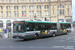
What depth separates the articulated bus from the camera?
1598 cm

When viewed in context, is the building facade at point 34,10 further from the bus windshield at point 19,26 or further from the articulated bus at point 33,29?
the bus windshield at point 19,26

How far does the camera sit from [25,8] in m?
56.1

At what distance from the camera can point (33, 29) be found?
57.7 feet

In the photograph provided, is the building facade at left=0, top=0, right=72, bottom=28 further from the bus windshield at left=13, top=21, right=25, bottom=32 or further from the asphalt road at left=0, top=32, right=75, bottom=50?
the asphalt road at left=0, top=32, right=75, bottom=50

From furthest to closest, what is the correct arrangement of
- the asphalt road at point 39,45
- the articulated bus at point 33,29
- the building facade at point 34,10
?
1. the building facade at point 34,10
2. the articulated bus at point 33,29
3. the asphalt road at point 39,45

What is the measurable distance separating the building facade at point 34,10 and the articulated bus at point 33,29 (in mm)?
30540

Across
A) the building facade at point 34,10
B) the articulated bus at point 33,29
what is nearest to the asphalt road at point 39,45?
the articulated bus at point 33,29

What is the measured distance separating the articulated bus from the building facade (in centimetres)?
3054

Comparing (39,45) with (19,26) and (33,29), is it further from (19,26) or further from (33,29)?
(33,29)

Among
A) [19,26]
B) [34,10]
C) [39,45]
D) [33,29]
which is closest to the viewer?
[39,45]

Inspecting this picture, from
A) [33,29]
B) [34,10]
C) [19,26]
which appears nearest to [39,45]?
[19,26]

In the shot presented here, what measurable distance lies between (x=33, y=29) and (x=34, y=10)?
3849 centimetres

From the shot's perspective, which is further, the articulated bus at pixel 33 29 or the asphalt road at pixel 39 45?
the articulated bus at pixel 33 29

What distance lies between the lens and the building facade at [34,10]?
54031mm
